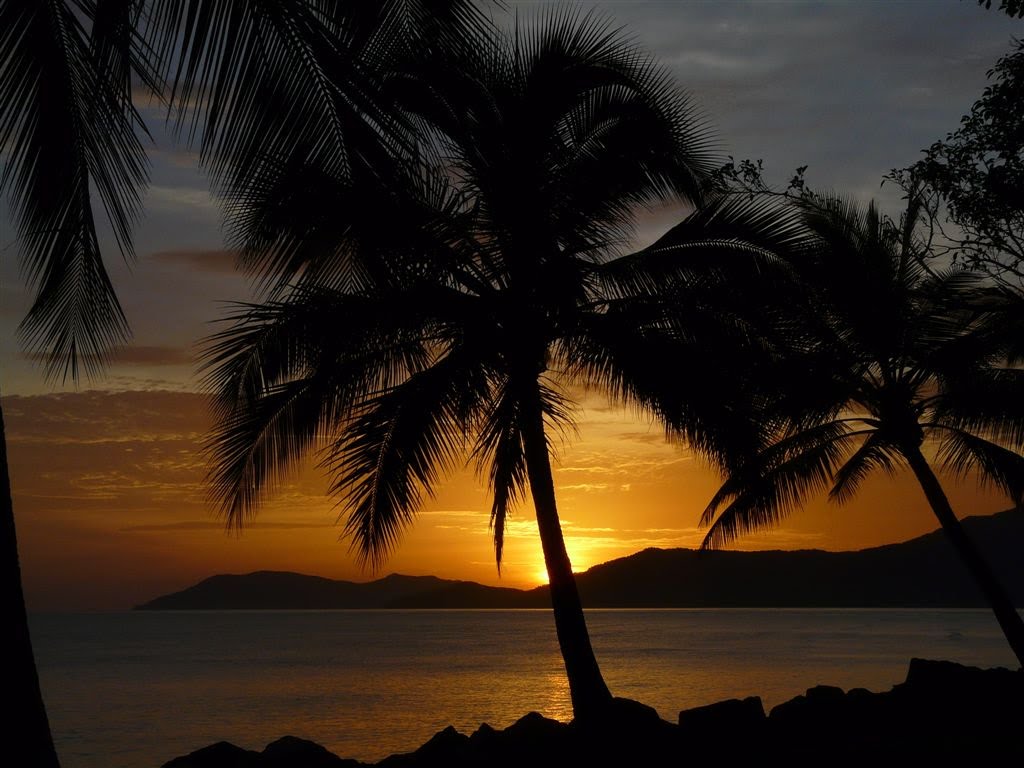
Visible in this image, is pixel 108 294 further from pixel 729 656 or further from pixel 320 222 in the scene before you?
pixel 729 656

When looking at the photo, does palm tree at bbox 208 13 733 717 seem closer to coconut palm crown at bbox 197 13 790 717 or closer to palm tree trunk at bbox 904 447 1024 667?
coconut palm crown at bbox 197 13 790 717

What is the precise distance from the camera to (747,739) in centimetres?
1188

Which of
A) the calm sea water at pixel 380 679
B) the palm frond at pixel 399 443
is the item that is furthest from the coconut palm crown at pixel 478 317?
the calm sea water at pixel 380 679

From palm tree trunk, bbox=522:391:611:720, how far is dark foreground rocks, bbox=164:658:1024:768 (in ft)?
0.96

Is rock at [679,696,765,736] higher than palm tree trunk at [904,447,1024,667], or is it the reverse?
palm tree trunk at [904,447,1024,667]


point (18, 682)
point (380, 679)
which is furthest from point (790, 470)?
point (380, 679)

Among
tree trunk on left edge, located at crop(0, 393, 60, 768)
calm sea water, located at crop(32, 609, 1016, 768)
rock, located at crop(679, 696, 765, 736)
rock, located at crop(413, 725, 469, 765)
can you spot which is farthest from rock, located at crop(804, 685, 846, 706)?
calm sea water, located at crop(32, 609, 1016, 768)

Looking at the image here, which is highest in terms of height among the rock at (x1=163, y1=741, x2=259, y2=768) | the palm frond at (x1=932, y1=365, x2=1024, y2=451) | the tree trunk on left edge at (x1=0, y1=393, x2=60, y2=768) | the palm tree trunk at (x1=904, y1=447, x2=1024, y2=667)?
the palm frond at (x1=932, y1=365, x2=1024, y2=451)

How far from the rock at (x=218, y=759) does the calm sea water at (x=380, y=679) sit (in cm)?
2077

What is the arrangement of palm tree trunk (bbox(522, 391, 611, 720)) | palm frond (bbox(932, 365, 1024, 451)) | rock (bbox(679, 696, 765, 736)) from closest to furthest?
palm tree trunk (bbox(522, 391, 611, 720)) → rock (bbox(679, 696, 765, 736)) → palm frond (bbox(932, 365, 1024, 451))

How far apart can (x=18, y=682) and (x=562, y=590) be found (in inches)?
301

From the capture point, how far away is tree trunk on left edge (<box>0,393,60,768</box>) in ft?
16.5

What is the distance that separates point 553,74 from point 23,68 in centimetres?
752

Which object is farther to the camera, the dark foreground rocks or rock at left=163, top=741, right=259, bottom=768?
rock at left=163, top=741, right=259, bottom=768
